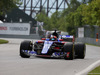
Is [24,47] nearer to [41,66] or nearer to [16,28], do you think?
[41,66]

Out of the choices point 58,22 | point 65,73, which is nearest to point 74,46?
point 65,73

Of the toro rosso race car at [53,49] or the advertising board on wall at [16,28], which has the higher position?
the toro rosso race car at [53,49]

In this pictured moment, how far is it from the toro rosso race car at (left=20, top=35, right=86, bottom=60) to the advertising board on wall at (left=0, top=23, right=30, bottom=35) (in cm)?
5667

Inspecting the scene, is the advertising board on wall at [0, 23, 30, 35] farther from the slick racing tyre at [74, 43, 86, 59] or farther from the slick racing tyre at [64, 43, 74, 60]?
the slick racing tyre at [64, 43, 74, 60]

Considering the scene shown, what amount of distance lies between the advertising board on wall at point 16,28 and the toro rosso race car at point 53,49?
56.7m

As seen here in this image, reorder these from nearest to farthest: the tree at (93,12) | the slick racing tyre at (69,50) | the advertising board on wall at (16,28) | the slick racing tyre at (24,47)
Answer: the slick racing tyre at (69,50)
the slick racing tyre at (24,47)
the tree at (93,12)
the advertising board on wall at (16,28)

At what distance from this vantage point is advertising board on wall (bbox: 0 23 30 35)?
74.6 meters

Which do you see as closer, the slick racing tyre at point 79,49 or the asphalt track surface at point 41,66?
the asphalt track surface at point 41,66

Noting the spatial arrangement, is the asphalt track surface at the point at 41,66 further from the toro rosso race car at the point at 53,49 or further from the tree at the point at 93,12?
the tree at the point at 93,12

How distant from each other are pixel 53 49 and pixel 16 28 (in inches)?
2294

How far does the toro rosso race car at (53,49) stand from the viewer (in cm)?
1622

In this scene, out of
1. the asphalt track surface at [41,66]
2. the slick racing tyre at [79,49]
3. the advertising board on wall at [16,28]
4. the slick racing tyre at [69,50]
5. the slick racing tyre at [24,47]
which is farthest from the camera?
the advertising board on wall at [16,28]

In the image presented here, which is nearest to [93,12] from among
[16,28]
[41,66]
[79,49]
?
[16,28]

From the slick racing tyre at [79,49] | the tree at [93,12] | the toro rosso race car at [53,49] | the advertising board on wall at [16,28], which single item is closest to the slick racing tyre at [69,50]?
the toro rosso race car at [53,49]
